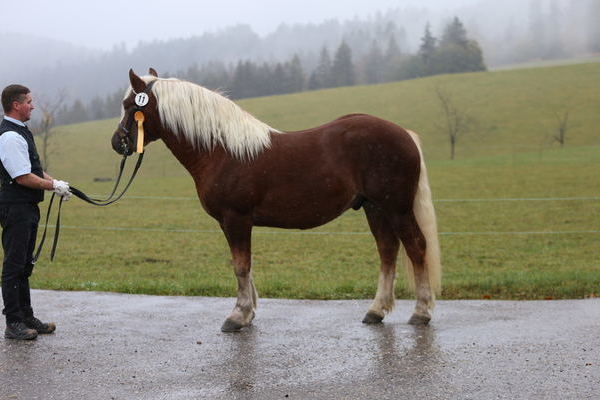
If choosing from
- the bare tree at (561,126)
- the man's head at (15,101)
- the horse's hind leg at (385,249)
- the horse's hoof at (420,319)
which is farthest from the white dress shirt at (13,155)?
the bare tree at (561,126)

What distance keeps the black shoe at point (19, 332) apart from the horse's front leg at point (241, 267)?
164cm

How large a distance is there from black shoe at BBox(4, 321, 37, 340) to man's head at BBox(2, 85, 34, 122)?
1.81 meters

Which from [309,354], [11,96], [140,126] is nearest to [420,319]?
[309,354]

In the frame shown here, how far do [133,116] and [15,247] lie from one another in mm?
1594

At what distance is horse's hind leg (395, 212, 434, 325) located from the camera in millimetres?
5934

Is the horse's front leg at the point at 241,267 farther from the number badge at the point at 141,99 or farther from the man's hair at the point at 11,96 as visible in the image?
the man's hair at the point at 11,96

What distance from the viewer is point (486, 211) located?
22922 mm

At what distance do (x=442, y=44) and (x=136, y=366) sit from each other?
98.2 m

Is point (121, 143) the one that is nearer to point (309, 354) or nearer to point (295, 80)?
point (309, 354)

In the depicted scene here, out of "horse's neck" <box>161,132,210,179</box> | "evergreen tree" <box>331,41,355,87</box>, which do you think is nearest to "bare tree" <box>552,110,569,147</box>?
"evergreen tree" <box>331,41,355,87</box>

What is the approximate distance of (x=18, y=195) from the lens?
5.45 meters

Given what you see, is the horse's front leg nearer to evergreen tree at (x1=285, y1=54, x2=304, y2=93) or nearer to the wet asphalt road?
the wet asphalt road

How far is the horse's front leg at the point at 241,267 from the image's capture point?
574cm

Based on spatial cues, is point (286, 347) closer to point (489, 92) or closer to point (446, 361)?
point (446, 361)
